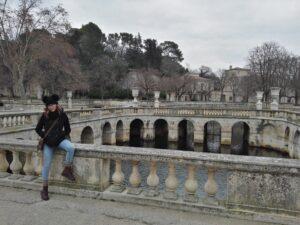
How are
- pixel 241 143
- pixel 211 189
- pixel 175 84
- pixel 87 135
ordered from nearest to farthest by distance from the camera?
pixel 211 189 → pixel 87 135 → pixel 241 143 → pixel 175 84

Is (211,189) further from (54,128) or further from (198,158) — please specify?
(54,128)

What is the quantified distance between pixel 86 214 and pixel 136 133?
30.7 m

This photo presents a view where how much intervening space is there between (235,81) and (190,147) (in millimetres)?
47089

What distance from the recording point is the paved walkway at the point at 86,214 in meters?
3.72

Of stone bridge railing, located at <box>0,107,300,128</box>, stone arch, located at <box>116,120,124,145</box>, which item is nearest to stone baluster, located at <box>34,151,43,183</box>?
stone bridge railing, located at <box>0,107,300,128</box>

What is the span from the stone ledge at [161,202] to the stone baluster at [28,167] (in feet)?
0.43

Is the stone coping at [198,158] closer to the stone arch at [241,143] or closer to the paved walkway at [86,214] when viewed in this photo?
the paved walkway at [86,214]

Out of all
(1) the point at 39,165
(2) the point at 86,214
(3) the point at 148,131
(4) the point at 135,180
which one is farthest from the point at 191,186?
(3) the point at 148,131

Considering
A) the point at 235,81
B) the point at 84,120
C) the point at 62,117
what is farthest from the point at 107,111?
the point at 235,81

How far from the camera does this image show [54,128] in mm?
4574

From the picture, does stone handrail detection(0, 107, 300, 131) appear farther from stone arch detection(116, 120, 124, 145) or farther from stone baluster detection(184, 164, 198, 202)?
stone baluster detection(184, 164, 198, 202)

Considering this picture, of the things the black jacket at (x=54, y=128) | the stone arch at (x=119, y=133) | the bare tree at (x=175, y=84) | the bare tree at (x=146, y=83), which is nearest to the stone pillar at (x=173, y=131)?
the stone arch at (x=119, y=133)

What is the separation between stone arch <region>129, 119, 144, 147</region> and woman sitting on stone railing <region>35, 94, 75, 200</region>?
2639cm

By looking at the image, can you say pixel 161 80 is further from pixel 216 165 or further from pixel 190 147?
pixel 216 165
